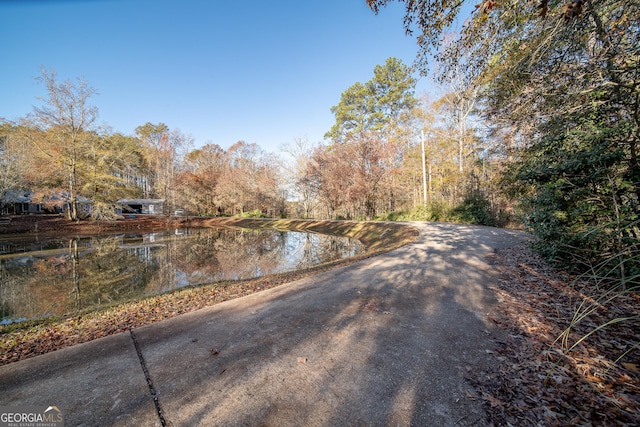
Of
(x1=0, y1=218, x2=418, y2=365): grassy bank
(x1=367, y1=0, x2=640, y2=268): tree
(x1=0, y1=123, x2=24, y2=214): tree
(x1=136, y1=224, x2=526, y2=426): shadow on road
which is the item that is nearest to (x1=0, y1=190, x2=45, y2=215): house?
(x1=0, y1=123, x2=24, y2=214): tree

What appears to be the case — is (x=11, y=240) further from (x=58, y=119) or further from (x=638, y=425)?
(x=638, y=425)

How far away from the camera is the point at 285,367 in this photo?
2395 mm

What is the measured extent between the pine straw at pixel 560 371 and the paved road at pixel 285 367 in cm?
21

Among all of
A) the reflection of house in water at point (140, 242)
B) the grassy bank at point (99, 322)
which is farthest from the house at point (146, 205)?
the grassy bank at point (99, 322)

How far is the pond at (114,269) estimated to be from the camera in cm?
619

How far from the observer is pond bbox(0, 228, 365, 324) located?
6.19 meters

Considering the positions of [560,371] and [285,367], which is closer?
[560,371]

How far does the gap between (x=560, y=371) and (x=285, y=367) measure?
2.55m

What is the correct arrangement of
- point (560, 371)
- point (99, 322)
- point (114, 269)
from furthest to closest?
1. point (114, 269)
2. point (99, 322)
3. point (560, 371)

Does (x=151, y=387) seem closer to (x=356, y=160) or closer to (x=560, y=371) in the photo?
(x=560, y=371)

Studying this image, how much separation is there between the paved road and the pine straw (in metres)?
0.21

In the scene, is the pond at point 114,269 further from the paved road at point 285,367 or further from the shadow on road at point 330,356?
the shadow on road at point 330,356

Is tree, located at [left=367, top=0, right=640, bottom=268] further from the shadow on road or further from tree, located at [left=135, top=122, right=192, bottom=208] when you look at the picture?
tree, located at [left=135, top=122, right=192, bottom=208]

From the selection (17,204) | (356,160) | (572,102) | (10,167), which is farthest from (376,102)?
(17,204)
